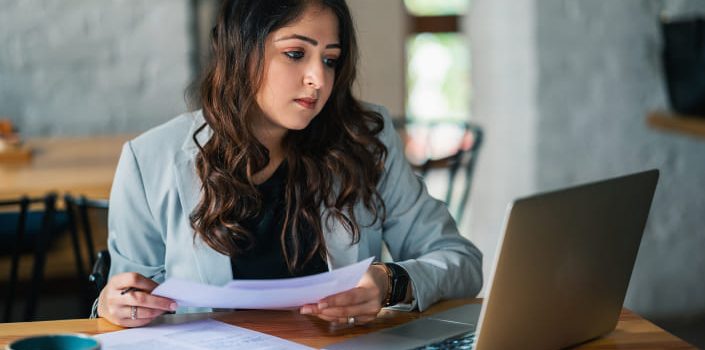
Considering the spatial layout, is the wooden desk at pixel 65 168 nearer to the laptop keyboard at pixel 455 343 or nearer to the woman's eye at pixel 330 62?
the woman's eye at pixel 330 62

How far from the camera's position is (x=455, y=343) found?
1.36m

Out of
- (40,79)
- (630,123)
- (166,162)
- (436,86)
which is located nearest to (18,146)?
(40,79)

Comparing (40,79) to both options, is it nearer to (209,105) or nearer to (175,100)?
(175,100)

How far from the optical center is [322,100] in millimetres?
1640

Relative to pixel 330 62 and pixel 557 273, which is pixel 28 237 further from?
pixel 557 273

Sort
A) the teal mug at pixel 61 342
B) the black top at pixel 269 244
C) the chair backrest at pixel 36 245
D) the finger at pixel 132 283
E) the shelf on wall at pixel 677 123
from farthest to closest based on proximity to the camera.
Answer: the shelf on wall at pixel 677 123 → the chair backrest at pixel 36 245 → the black top at pixel 269 244 → the finger at pixel 132 283 → the teal mug at pixel 61 342

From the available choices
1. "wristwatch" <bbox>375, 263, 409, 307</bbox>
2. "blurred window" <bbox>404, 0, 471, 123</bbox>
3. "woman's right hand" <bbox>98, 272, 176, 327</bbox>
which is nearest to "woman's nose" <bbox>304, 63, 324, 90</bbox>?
"wristwatch" <bbox>375, 263, 409, 307</bbox>

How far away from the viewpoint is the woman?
1633 mm

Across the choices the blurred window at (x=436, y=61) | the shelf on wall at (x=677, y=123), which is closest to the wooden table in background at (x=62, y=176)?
the shelf on wall at (x=677, y=123)

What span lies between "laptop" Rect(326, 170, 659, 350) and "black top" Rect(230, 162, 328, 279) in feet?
1.17

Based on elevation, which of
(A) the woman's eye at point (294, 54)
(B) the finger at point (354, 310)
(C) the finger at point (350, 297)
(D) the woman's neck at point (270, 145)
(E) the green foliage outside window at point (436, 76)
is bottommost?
(B) the finger at point (354, 310)

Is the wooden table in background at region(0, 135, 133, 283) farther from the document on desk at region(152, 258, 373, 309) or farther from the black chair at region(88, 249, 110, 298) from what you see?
the document on desk at region(152, 258, 373, 309)

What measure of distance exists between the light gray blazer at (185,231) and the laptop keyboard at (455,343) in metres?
0.19

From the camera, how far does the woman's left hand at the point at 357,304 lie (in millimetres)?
1398
